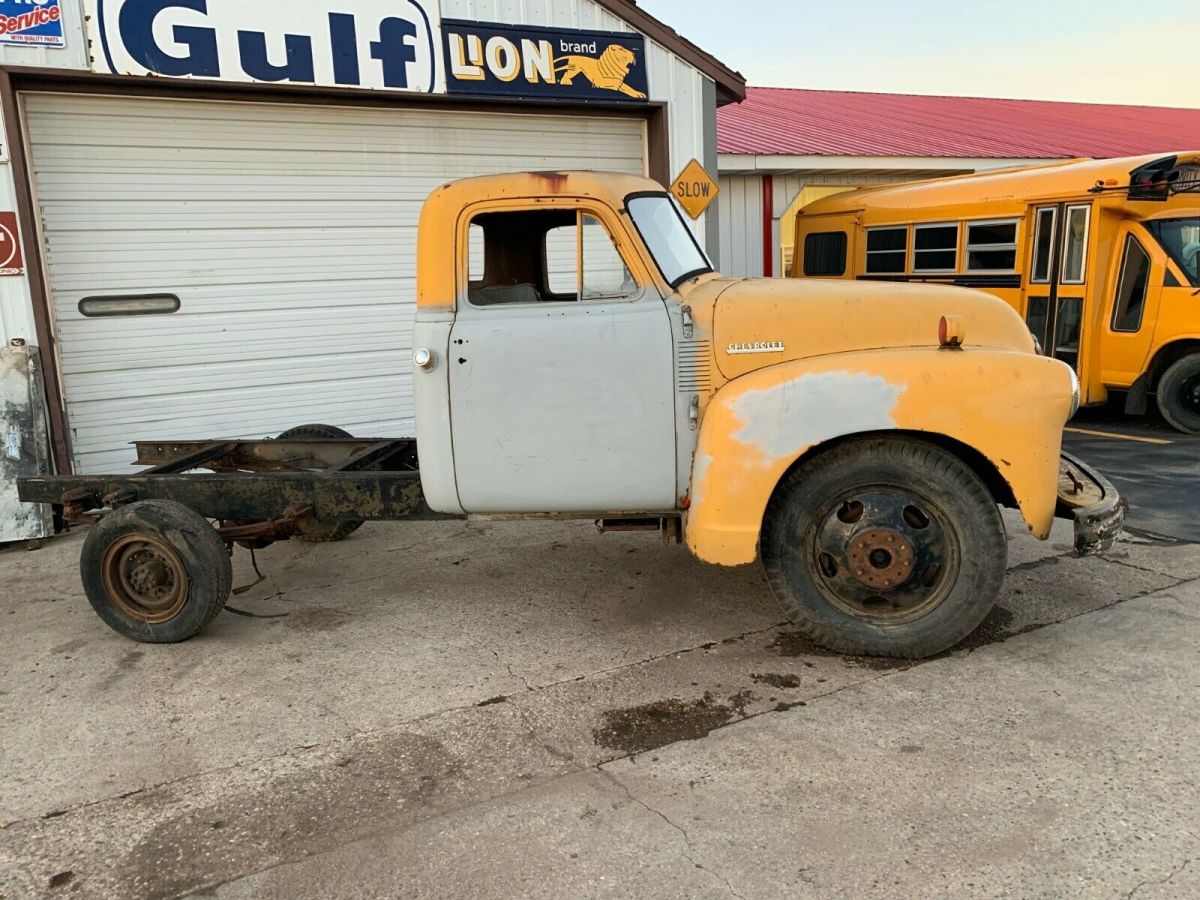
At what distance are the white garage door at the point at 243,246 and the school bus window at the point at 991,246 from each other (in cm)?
468

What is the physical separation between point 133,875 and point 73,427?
543 cm

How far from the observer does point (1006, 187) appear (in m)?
10.6

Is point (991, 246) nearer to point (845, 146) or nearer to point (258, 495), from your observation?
point (845, 146)

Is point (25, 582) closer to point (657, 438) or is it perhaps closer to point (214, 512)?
point (214, 512)

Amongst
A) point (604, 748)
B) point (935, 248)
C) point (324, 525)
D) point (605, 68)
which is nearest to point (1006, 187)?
point (935, 248)

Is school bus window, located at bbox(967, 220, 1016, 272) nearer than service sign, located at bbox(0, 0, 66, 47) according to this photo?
No

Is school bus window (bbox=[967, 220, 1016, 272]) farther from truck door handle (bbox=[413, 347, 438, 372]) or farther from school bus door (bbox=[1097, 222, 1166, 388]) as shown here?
truck door handle (bbox=[413, 347, 438, 372])

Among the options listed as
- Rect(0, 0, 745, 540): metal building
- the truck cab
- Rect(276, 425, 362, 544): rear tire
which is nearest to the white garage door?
Rect(0, 0, 745, 540): metal building

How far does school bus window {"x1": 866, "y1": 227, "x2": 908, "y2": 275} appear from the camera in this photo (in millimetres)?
11836

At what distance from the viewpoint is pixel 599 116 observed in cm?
923

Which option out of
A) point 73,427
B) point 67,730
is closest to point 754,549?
point 67,730

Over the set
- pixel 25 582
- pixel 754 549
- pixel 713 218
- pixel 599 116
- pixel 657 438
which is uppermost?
pixel 599 116

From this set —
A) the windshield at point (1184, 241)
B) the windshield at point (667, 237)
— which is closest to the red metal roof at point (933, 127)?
the windshield at point (1184, 241)

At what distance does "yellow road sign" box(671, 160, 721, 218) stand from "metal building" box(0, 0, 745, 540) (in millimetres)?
521
